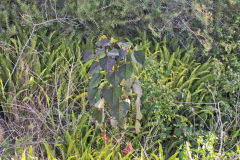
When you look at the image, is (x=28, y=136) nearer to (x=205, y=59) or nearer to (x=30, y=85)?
(x=30, y=85)

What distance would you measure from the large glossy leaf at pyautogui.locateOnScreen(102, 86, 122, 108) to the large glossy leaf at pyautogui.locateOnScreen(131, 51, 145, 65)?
26 centimetres

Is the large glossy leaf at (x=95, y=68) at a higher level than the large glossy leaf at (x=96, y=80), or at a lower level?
higher

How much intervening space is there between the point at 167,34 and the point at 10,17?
2000 mm

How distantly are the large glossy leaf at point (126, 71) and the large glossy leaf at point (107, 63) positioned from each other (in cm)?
10

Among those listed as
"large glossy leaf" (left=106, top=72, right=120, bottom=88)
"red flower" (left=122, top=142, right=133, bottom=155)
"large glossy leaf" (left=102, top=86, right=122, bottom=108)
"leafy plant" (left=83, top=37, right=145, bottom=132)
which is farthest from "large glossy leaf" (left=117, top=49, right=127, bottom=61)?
"red flower" (left=122, top=142, right=133, bottom=155)

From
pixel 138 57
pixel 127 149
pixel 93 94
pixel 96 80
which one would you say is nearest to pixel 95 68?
pixel 96 80

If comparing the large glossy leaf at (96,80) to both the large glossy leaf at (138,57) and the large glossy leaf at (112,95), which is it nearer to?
the large glossy leaf at (112,95)

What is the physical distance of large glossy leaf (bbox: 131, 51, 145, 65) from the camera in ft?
7.10

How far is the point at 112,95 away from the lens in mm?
2248

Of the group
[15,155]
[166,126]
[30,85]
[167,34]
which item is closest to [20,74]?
[30,85]

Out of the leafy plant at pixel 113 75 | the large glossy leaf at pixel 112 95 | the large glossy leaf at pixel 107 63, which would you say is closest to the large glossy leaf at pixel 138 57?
the leafy plant at pixel 113 75

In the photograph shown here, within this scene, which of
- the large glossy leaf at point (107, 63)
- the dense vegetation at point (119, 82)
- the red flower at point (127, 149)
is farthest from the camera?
the red flower at point (127, 149)

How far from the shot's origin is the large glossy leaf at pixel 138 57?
2.16 m

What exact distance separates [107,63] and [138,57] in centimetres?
23
